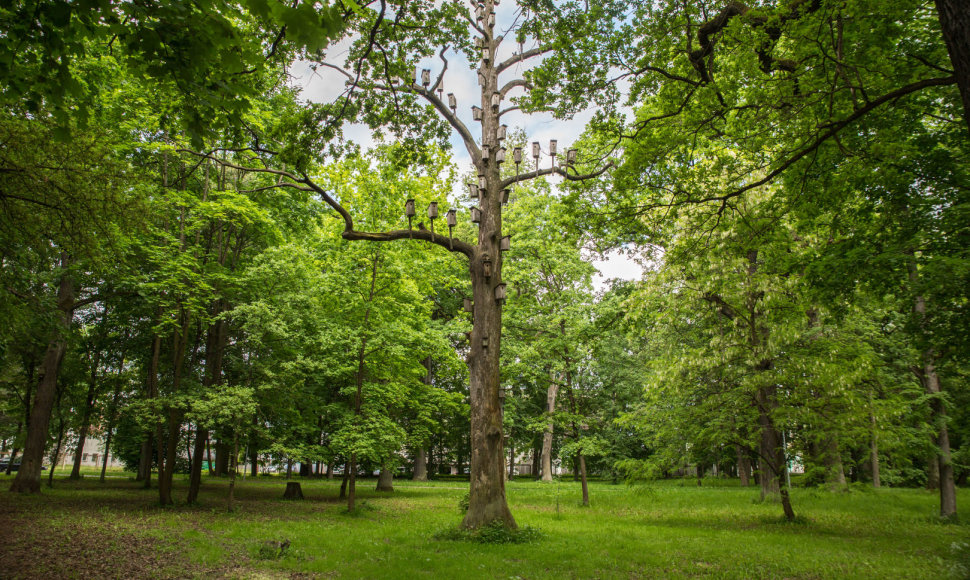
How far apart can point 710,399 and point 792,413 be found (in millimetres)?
1708

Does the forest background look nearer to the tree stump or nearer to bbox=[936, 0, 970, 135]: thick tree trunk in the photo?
bbox=[936, 0, 970, 135]: thick tree trunk

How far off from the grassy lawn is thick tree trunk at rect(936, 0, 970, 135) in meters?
5.95

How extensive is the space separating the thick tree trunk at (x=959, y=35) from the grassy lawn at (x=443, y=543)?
5.95 meters

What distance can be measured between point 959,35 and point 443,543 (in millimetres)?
9189

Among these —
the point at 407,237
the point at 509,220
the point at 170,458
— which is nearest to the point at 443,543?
the point at 407,237

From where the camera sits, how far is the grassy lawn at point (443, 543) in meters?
6.96

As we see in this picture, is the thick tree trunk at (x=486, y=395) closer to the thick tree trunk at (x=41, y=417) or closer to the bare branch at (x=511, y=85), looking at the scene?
the bare branch at (x=511, y=85)

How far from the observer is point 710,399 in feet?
39.5

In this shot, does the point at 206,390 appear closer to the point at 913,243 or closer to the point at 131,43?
the point at 131,43

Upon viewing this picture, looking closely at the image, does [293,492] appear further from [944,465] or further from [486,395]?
[944,465]

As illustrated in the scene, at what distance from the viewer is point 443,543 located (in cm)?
891

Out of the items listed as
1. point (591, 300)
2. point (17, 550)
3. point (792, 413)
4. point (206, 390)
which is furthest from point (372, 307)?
point (792, 413)

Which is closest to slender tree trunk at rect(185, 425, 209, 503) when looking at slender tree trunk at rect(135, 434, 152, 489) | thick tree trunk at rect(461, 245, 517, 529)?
slender tree trunk at rect(135, 434, 152, 489)

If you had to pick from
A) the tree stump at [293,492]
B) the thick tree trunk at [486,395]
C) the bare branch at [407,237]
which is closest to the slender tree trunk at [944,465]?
the thick tree trunk at [486,395]
